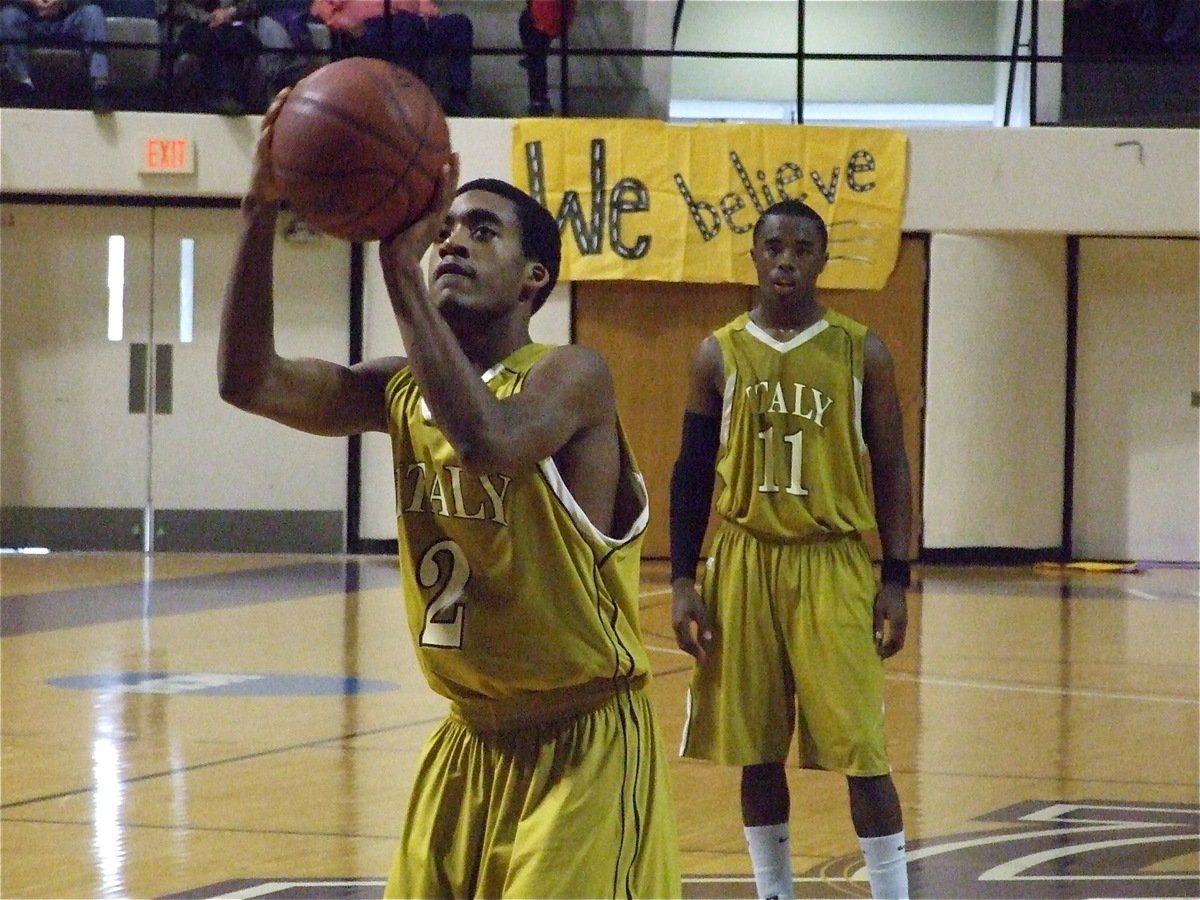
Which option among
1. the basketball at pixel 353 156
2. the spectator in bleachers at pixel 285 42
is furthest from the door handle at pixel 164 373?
the basketball at pixel 353 156

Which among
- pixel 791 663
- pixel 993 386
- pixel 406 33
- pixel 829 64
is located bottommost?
pixel 791 663

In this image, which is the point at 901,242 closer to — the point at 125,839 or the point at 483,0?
the point at 483,0

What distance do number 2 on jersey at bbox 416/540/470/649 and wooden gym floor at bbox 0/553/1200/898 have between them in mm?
1809

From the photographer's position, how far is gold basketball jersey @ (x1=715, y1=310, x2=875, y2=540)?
445cm

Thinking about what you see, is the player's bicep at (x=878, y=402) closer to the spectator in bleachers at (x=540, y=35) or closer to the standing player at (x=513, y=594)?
the standing player at (x=513, y=594)

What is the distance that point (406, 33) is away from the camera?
1292 centimetres

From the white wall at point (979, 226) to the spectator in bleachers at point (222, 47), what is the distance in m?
0.22

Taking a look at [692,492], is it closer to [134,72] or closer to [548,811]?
[548,811]

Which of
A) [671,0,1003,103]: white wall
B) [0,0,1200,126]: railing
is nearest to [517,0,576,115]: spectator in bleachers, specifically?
[0,0,1200,126]: railing

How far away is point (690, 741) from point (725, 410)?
798 millimetres

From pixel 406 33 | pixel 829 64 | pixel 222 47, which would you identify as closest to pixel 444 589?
pixel 406 33

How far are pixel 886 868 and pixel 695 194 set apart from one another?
932 cm

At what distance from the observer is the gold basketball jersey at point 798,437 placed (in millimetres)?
4445

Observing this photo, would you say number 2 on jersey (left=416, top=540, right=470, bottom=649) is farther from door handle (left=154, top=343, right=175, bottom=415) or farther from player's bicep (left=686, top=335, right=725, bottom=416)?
door handle (left=154, top=343, right=175, bottom=415)
